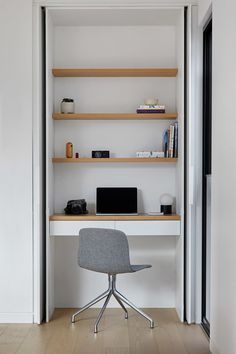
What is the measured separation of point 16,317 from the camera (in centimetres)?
438

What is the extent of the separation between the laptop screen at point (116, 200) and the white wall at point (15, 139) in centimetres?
68

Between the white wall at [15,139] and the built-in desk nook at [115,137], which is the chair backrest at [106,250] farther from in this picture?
the built-in desk nook at [115,137]

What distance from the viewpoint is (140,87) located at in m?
4.89

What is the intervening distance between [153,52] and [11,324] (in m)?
2.70

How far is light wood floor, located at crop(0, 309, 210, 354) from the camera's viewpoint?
12.1 ft

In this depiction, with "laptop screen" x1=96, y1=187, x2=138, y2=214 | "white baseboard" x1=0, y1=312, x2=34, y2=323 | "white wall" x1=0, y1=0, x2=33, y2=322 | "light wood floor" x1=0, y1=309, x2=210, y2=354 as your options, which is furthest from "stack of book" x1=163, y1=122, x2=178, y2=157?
"white baseboard" x1=0, y1=312, x2=34, y2=323

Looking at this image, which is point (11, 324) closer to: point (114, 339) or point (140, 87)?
point (114, 339)

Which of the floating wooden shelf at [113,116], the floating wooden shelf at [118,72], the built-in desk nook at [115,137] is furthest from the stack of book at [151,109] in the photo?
the floating wooden shelf at [118,72]

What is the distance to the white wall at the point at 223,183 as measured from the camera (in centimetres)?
305

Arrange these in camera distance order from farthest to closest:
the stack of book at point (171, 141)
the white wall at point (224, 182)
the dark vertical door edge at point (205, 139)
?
1. the stack of book at point (171, 141)
2. the dark vertical door edge at point (205, 139)
3. the white wall at point (224, 182)

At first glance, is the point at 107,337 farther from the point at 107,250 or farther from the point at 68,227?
the point at 68,227

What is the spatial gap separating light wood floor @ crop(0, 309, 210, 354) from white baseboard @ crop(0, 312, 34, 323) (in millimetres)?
70

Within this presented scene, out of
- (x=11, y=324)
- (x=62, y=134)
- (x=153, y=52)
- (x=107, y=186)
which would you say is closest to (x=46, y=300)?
(x=11, y=324)

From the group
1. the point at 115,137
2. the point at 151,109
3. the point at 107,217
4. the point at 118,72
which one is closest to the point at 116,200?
the point at 107,217
